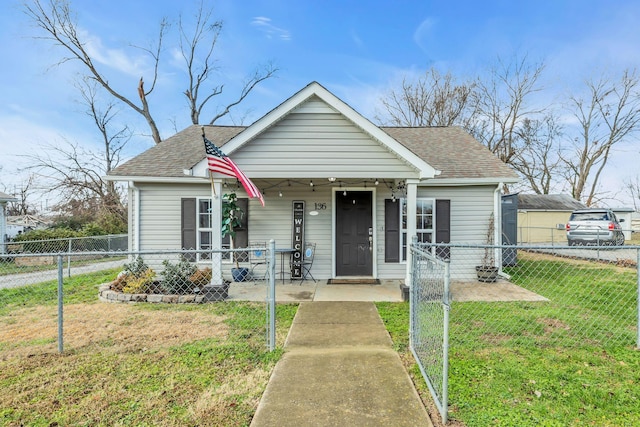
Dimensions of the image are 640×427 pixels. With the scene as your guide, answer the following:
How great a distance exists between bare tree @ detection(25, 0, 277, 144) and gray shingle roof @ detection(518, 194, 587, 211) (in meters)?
19.1

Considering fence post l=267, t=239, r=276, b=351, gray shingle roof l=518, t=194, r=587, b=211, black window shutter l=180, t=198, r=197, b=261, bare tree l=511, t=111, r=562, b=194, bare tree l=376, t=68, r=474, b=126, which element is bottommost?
fence post l=267, t=239, r=276, b=351

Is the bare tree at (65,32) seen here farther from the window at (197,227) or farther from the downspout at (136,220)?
the window at (197,227)

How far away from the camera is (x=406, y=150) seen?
635cm

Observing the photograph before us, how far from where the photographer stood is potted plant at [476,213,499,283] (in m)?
7.71

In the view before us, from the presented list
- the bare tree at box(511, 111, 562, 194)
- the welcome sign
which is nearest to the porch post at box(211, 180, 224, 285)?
the welcome sign

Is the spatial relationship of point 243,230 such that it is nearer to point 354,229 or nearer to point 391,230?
point 354,229

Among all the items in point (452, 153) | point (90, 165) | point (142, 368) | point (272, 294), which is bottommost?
point (142, 368)

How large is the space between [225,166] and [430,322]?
4.11 metres

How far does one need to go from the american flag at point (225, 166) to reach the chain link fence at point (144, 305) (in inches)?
41.1

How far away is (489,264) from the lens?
320 inches

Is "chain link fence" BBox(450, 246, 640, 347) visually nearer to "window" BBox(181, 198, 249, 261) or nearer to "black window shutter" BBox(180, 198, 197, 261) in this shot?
"window" BBox(181, 198, 249, 261)

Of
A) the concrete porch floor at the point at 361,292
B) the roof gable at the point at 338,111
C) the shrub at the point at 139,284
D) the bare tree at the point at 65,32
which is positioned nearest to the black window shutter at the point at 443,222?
the concrete porch floor at the point at 361,292

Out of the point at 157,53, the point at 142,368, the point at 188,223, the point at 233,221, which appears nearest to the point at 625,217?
the point at 233,221

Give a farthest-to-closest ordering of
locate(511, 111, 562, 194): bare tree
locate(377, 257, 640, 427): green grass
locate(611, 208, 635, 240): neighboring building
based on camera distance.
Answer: locate(511, 111, 562, 194): bare tree < locate(611, 208, 635, 240): neighboring building < locate(377, 257, 640, 427): green grass
